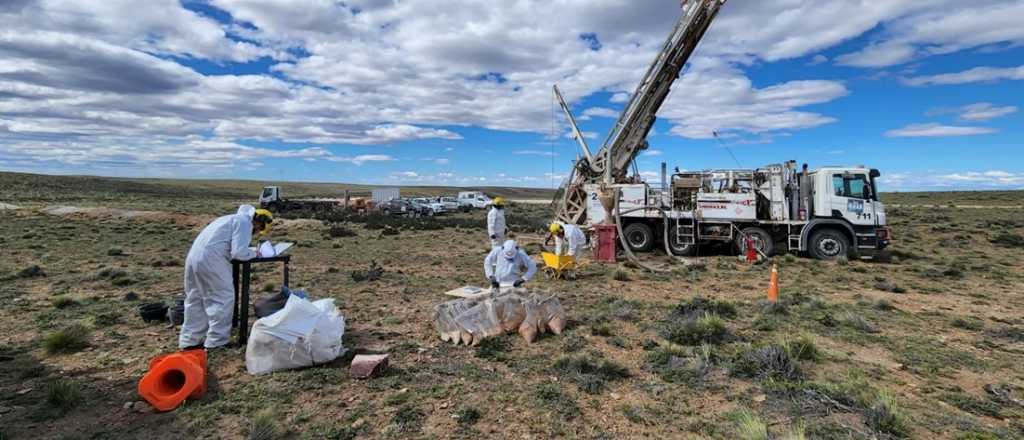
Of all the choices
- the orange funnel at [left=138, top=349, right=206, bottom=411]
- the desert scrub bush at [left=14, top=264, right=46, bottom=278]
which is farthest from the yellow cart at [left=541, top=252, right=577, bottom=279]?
the desert scrub bush at [left=14, top=264, right=46, bottom=278]

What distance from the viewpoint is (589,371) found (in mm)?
5215

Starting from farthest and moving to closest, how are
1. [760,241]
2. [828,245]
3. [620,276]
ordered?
[760,241]
[828,245]
[620,276]

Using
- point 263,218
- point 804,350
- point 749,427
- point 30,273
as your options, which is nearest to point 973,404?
point 804,350

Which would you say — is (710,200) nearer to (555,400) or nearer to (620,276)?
(620,276)

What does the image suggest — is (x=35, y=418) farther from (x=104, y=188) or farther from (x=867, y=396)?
(x=104, y=188)

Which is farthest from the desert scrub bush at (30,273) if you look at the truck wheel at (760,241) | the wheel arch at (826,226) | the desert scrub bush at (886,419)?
the wheel arch at (826,226)

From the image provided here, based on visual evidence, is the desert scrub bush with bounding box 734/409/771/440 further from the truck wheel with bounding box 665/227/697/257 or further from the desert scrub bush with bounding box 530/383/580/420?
the truck wheel with bounding box 665/227/697/257

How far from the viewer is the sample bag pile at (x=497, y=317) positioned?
20.5 ft

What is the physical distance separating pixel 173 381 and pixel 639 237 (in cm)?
1351

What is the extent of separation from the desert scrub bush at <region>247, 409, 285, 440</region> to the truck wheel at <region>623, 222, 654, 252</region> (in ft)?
43.2

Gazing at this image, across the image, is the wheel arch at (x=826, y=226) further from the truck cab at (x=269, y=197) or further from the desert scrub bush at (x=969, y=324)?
the truck cab at (x=269, y=197)

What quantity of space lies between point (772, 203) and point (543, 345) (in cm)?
1084

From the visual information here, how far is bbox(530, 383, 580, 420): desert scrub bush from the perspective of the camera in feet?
14.2

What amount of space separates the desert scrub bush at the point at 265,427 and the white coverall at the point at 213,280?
1.87 meters
